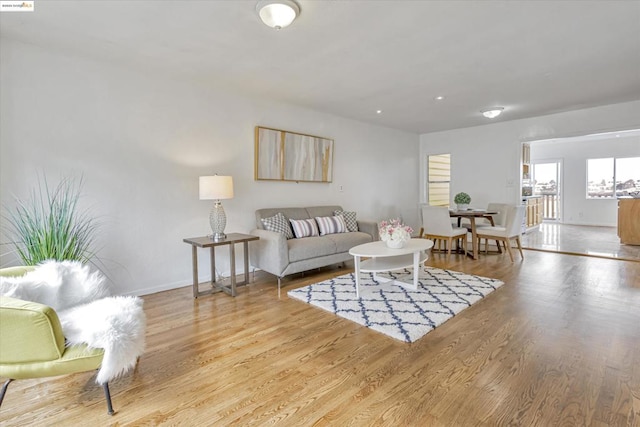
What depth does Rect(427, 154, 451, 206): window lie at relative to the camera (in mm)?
7459

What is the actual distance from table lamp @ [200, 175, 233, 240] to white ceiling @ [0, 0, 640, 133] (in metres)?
1.16

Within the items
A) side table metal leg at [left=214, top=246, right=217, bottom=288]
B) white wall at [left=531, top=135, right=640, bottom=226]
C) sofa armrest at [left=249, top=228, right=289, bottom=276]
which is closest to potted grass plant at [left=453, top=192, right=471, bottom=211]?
sofa armrest at [left=249, top=228, right=289, bottom=276]

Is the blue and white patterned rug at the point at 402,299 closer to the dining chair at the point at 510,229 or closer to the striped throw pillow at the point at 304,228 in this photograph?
the striped throw pillow at the point at 304,228

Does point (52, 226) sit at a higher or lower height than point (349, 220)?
higher

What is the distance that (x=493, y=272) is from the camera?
4238mm

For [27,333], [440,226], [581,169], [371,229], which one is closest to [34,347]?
[27,333]

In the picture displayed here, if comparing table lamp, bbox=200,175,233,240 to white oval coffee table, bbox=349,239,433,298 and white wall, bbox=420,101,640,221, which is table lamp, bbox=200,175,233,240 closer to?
white oval coffee table, bbox=349,239,433,298

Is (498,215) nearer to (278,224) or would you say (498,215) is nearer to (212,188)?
(278,224)

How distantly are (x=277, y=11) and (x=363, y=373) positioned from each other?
2422mm

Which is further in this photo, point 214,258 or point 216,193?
point 214,258

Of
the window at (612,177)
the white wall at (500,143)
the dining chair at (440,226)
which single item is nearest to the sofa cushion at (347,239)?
the dining chair at (440,226)

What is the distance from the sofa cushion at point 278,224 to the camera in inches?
163

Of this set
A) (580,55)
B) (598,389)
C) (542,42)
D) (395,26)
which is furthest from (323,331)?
(580,55)

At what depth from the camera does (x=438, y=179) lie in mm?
7645
